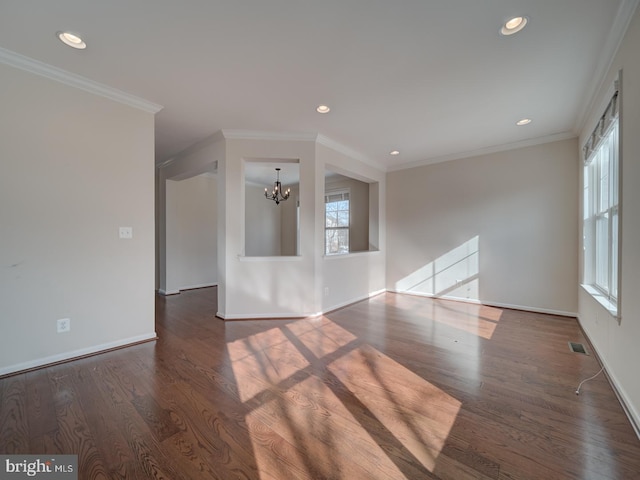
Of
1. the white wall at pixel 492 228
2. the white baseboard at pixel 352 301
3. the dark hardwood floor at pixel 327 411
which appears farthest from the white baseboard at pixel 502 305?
the dark hardwood floor at pixel 327 411

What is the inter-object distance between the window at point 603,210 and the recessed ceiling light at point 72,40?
13.6 feet

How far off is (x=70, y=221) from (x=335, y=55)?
2799mm

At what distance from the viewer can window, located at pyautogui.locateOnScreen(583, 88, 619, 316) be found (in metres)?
2.28

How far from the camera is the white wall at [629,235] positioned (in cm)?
168

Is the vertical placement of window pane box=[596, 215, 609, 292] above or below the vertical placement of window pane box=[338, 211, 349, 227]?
below

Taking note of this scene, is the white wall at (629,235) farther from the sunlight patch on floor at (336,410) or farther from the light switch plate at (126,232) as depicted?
the light switch plate at (126,232)

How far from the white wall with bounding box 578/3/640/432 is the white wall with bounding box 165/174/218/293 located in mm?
5995

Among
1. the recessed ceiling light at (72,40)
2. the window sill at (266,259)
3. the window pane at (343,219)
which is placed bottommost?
the window sill at (266,259)

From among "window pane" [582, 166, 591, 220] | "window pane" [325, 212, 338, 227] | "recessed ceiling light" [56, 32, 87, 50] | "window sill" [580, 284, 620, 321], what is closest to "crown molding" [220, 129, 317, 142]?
"recessed ceiling light" [56, 32, 87, 50]

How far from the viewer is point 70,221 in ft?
8.04

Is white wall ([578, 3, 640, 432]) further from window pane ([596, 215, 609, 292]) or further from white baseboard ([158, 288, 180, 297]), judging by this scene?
white baseboard ([158, 288, 180, 297])

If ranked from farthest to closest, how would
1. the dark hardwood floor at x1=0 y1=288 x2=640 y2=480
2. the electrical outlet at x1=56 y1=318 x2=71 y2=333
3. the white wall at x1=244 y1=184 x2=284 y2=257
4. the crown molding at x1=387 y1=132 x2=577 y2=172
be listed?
the white wall at x1=244 y1=184 x2=284 y2=257, the crown molding at x1=387 y1=132 x2=577 y2=172, the electrical outlet at x1=56 y1=318 x2=71 y2=333, the dark hardwood floor at x1=0 y1=288 x2=640 y2=480

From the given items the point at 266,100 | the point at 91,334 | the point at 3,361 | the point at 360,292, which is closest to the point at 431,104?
the point at 266,100

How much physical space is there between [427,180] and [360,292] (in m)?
2.50
